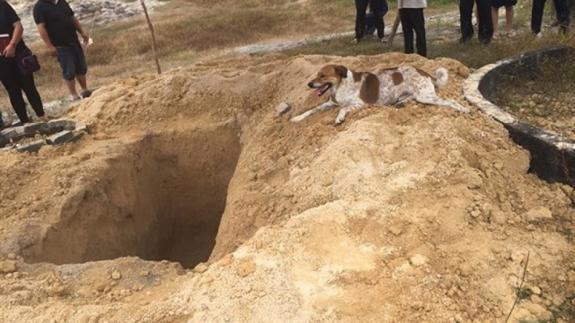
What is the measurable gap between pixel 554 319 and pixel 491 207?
3.03ft

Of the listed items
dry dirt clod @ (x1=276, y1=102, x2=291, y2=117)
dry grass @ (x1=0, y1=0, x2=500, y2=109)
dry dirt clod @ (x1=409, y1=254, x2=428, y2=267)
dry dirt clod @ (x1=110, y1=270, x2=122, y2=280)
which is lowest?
dry grass @ (x1=0, y1=0, x2=500, y2=109)

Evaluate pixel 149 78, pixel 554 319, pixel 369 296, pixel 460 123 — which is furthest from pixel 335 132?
pixel 149 78

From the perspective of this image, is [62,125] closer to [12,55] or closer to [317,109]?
[12,55]

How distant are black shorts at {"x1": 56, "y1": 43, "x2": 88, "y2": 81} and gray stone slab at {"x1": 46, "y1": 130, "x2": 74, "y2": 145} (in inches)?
85.3

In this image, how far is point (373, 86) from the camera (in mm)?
4988

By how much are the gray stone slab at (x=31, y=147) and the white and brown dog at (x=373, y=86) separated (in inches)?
118

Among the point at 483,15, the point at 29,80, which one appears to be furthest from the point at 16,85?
the point at 483,15

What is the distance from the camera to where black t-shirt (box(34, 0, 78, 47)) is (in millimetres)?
7176

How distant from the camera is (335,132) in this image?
15.7 ft

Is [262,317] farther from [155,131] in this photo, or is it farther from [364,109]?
[155,131]

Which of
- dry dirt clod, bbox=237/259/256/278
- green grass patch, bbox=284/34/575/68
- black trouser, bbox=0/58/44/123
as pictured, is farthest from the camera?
green grass patch, bbox=284/34/575/68

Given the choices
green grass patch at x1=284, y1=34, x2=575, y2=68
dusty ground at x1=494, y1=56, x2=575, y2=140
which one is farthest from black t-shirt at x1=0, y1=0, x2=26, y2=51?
dusty ground at x1=494, y1=56, x2=575, y2=140

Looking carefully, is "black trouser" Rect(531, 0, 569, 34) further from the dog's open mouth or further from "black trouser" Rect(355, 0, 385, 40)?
the dog's open mouth

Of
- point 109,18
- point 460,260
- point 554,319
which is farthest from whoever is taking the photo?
point 109,18
